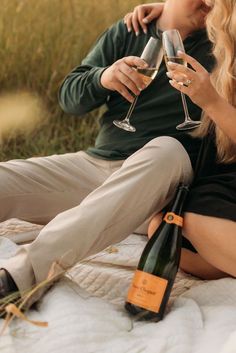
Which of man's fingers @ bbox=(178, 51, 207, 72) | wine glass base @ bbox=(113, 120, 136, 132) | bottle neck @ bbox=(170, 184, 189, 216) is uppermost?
man's fingers @ bbox=(178, 51, 207, 72)

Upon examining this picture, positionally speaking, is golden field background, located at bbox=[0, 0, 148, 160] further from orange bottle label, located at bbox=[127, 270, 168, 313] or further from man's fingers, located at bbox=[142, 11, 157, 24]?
orange bottle label, located at bbox=[127, 270, 168, 313]

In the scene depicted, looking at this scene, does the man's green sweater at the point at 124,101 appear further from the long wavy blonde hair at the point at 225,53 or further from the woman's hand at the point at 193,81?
the woman's hand at the point at 193,81

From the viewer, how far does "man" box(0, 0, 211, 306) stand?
158cm

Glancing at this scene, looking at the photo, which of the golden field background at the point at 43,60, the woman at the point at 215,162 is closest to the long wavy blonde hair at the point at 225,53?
the woman at the point at 215,162

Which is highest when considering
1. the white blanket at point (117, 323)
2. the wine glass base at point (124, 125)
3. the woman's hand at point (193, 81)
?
the woman's hand at point (193, 81)

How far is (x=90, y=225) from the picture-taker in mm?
1581

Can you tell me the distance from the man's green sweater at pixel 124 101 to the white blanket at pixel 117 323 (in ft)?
1.53

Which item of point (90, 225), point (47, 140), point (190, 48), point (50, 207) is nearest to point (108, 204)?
point (90, 225)

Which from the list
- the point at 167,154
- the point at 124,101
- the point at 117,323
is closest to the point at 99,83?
the point at 124,101

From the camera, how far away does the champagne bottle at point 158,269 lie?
5.05 ft

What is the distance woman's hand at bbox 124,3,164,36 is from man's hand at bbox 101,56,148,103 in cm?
34

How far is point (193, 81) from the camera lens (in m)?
1.59

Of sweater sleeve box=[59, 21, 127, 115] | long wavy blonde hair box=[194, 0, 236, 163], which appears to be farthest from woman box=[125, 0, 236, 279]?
sweater sleeve box=[59, 21, 127, 115]

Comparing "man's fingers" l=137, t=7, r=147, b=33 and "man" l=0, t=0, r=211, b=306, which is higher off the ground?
"man's fingers" l=137, t=7, r=147, b=33
